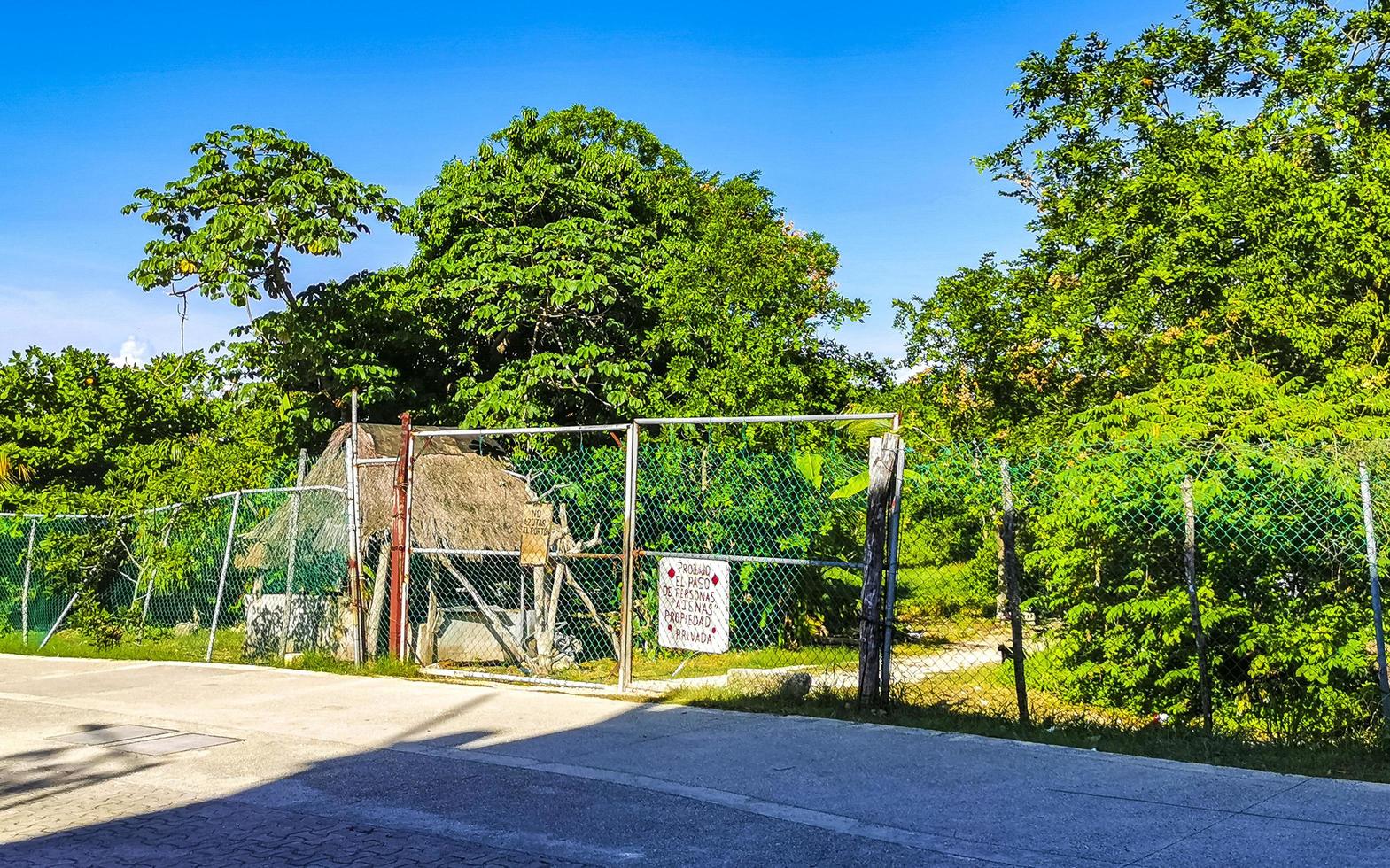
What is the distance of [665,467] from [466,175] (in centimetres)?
1045

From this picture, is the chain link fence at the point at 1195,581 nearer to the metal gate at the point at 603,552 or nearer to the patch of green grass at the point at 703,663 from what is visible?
the metal gate at the point at 603,552

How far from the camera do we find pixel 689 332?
19266mm

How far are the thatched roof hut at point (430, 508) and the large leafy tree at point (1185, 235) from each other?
24.5 ft

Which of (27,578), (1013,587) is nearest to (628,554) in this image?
(1013,587)

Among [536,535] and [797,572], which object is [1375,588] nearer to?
[536,535]

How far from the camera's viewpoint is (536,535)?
10859 mm

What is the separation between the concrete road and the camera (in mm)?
5246

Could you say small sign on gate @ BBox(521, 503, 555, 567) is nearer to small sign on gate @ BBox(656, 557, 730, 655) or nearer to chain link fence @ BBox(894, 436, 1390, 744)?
small sign on gate @ BBox(656, 557, 730, 655)

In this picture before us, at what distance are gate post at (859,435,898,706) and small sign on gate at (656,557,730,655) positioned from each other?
3.87ft

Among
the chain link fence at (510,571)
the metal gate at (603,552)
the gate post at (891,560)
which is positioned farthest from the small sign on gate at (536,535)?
the gate post at (891,560)

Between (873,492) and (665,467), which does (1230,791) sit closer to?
(873,492)

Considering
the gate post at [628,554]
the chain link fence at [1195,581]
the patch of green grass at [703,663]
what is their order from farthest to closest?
1. the patch of green grass at [703,663]
2. the gate post at [628,554]
3. the chain link fence at [1195,581]

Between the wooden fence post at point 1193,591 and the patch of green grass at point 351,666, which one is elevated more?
the wooden fence post at point 1193,591

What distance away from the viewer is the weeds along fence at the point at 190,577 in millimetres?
13219
